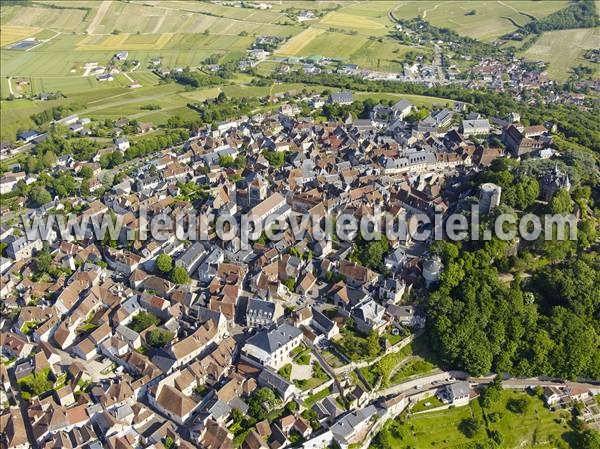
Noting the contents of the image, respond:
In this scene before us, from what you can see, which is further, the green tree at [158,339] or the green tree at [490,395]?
the green tree at [158,339]

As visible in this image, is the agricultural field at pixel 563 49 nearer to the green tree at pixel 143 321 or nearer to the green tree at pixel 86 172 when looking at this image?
the green tree at pixel 86 172

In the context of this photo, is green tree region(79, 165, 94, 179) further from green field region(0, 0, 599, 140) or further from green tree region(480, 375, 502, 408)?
green tree region(480, 375, 502, 408)

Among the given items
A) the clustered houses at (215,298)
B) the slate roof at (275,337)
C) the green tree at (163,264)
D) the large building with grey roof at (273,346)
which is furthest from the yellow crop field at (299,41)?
the large building with grey roof at (273,346)

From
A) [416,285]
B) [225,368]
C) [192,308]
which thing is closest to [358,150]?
[416,285]

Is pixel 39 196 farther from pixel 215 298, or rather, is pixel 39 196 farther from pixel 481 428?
pixel 481 428

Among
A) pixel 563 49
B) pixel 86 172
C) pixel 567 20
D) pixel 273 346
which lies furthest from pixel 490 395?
pixel 567 20
